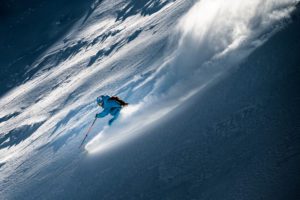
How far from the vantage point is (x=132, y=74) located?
17.8m

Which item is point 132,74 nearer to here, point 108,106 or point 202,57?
point 202,57

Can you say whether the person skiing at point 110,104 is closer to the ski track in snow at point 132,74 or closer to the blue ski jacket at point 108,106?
the blue ski jacket at point 108,106

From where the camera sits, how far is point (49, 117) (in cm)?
2098

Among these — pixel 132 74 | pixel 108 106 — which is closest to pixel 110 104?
pixel 108 106

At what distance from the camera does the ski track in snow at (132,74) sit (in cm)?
1347

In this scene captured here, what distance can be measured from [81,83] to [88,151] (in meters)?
8.50

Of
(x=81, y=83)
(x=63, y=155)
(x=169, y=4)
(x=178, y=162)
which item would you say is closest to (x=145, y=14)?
(x=169, y=4)

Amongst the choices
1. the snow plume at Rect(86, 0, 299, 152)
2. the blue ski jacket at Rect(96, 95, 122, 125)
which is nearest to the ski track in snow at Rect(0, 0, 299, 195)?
the snow plume at Rect(86, 0, 299, 152)

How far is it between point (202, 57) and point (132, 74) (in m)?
4.27

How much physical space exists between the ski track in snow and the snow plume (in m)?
0.04

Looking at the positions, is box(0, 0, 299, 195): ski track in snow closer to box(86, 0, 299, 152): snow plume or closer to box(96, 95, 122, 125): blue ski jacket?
box(86, 0, 299, 152): snow plume

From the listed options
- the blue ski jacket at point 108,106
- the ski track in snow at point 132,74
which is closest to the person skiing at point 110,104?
the blue ski jacket at point 108,106

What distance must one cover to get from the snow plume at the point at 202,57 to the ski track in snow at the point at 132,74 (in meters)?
→ 0.04

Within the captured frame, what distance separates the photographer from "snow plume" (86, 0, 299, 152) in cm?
1302
